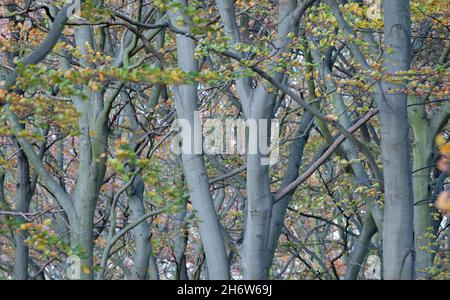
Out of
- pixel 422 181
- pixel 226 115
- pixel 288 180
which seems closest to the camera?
pixel 288 180

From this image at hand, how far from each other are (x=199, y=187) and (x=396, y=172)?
2.30m

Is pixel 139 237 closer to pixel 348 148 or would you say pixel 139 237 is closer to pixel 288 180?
pixel 288 180

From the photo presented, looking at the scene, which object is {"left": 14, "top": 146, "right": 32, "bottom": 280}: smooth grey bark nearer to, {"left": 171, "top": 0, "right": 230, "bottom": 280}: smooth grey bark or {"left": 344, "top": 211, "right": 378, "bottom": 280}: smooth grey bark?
{"left": 171, "top": 0, "right": 230, "bottom": 280}: smooth grey bark

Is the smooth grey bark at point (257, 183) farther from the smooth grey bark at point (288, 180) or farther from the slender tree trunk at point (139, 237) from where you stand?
the slender tree trunk at point (139, 237)

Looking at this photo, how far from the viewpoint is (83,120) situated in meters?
10.4

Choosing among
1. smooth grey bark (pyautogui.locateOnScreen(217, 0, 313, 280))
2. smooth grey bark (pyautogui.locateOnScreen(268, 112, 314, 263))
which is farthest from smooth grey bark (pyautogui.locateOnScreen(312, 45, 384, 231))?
smooth grey bark (pyautogui.locateOnScreen(217, 0, 313, 280))

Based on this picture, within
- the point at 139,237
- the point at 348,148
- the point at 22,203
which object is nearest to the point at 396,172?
the point at 348,148

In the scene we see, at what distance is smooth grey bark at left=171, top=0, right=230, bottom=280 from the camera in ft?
28.6

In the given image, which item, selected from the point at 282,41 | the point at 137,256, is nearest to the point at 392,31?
the point at 282,41

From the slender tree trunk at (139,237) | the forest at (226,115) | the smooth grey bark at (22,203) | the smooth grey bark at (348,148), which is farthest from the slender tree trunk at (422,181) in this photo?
the smooth grey bark at (22,203)

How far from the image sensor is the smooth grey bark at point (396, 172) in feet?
24.7

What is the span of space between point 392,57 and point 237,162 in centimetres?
631

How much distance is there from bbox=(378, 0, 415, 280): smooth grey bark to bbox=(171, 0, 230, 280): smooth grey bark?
6.33ft

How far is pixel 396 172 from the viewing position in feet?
24.9
